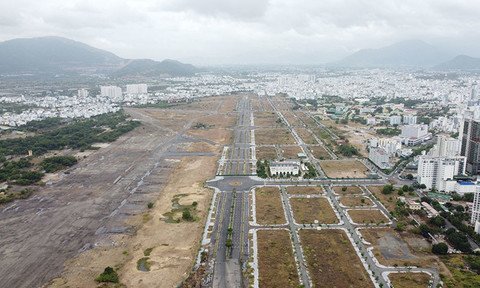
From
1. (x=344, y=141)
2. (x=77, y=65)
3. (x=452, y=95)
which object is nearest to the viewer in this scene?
(x=344, y=141)

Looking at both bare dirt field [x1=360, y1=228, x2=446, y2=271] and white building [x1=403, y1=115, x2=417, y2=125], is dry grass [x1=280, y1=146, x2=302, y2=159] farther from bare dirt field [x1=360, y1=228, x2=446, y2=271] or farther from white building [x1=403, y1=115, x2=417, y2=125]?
white building [x1=403, y1=115, x2=417, y2=125]

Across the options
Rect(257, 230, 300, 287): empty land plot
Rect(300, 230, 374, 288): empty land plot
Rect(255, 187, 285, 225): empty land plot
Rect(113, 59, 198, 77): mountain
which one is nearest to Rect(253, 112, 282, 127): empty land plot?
Rect(255, 187, 285, 225): empty land plot

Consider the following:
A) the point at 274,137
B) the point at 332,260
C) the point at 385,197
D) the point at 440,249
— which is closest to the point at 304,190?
the point at 385,197

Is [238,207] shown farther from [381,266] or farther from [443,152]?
[443,152]

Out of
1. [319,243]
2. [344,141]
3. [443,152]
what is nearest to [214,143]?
[344,141]

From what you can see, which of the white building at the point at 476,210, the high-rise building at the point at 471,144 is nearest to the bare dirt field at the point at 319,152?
the high-rise building at the point at 471,144
